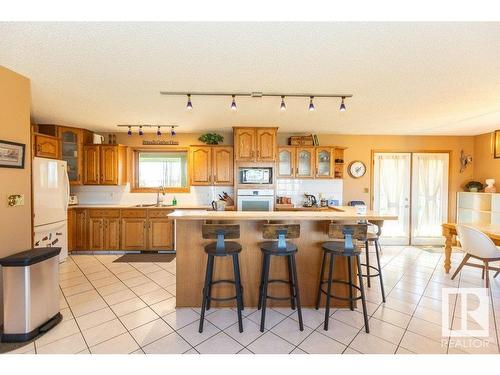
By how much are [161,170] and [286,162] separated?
267cm

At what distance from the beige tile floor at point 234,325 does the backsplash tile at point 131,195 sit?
6.51 feet

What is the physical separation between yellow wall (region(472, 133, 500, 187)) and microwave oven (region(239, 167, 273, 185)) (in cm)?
434

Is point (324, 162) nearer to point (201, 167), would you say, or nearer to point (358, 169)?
point (358, 169)

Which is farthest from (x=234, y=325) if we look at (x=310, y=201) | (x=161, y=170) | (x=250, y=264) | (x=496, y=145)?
(x=496, y=145)

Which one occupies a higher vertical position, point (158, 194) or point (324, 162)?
point (324, 162)

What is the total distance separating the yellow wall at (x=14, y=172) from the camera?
212 cm

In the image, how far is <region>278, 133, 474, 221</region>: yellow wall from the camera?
16.6 ft

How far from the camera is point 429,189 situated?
5.11m

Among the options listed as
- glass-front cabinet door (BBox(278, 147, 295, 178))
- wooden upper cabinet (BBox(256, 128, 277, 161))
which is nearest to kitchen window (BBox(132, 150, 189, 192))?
wooden upper cabinet (BBox(256, 128, 277, 161))

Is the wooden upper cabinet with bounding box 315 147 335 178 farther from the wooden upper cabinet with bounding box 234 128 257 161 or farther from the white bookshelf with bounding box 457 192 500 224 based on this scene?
the white bookshelf with bounding box 457 192 500 224

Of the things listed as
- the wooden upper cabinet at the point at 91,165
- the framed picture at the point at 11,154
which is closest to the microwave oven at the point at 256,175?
the wooden upper cabinet at the point at 91,165

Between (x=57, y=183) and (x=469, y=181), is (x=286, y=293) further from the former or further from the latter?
(x=469, y=181)
